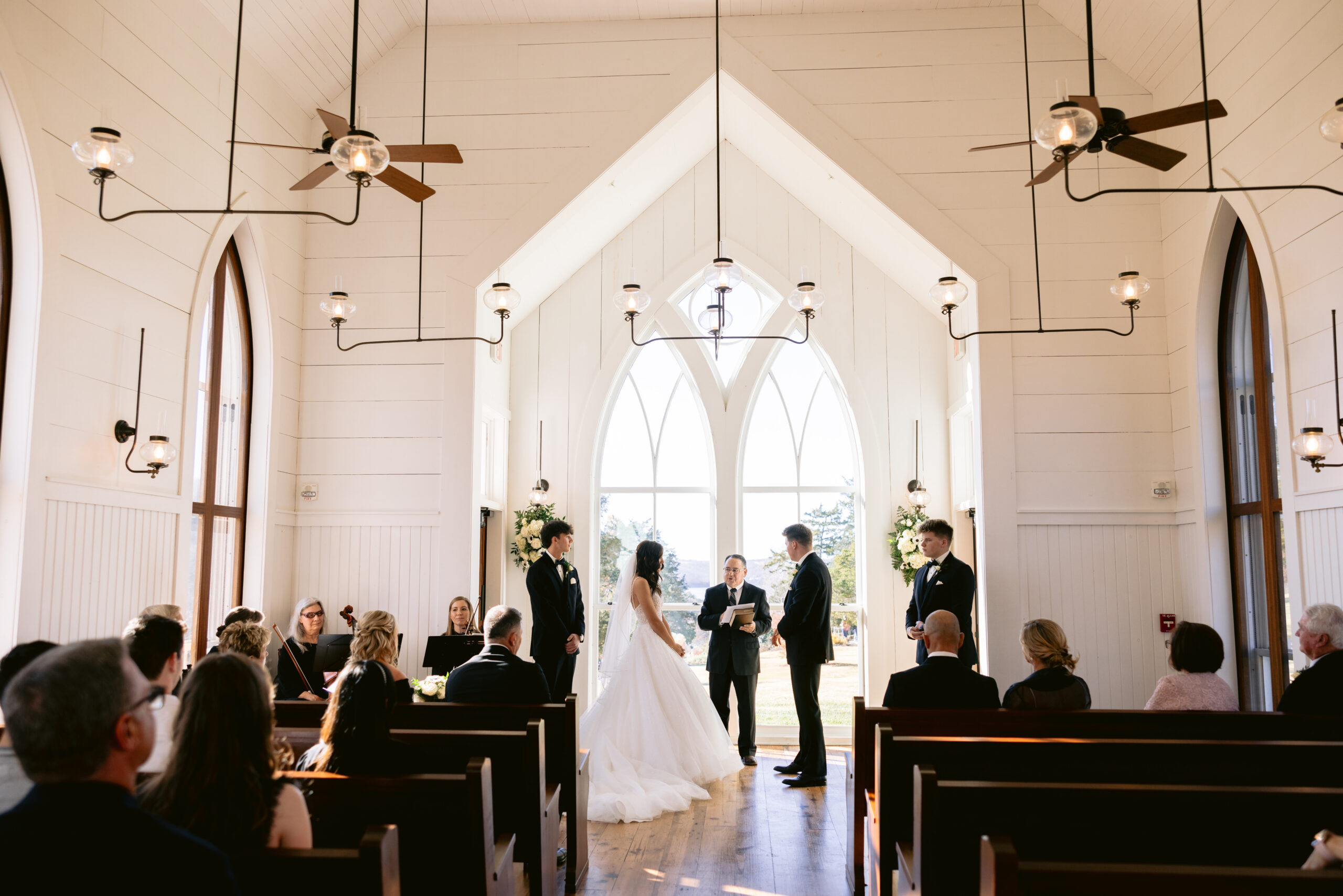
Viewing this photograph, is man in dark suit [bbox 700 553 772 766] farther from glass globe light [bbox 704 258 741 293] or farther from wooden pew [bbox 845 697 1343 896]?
wooden pew [bbox 845 697 1343 896]

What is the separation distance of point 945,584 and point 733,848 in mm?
1965

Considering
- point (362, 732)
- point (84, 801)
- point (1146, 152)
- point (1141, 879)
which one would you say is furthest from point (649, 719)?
point (84, 801)

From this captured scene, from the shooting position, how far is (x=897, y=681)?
3.92m

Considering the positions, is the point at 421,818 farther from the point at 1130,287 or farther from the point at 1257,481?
the point at 1257,481

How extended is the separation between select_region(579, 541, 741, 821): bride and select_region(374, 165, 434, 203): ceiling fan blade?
2.73m

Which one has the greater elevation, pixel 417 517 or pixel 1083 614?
pixel 417 517

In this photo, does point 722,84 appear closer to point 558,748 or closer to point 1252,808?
point 558,748

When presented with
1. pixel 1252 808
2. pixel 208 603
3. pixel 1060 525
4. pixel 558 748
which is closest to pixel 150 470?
pixel 208 603

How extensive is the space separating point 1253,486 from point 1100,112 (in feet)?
9.40

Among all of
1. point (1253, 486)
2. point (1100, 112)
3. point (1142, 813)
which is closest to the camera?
point (1142, 813)

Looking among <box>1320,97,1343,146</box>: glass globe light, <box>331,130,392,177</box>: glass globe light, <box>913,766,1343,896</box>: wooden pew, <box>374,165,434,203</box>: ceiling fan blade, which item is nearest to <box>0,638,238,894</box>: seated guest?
<box>913,766,1343,896</box>: wooden pew

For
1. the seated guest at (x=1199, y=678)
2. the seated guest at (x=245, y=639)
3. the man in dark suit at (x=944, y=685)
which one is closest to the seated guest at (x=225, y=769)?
the seated guest at (x=245, y=639)

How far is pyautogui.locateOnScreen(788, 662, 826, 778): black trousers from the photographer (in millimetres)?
6000

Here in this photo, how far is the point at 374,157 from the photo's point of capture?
136 inches
